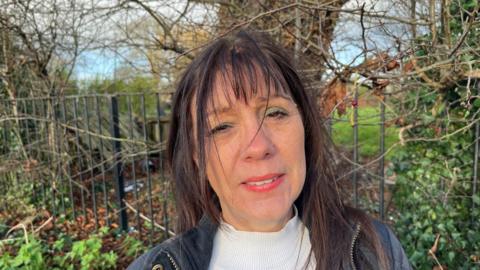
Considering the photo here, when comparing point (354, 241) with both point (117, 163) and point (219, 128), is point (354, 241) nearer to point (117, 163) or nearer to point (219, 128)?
point (219, 128)

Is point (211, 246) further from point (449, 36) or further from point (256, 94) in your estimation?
point (449, 36)

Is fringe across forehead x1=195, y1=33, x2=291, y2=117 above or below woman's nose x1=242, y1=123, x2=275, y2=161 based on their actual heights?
above

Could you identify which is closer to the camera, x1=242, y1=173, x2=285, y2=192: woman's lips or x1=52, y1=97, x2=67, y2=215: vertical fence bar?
x1=242, y1=173, x2=285, y2=192: woman's lips

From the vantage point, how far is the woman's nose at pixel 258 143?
3.74ft

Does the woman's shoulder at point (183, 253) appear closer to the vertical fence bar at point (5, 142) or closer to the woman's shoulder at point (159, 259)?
the woman's shoulder at point (159, 259)

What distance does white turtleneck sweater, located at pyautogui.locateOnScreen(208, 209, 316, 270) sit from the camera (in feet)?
4.33

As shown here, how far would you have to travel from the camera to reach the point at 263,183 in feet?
3.85

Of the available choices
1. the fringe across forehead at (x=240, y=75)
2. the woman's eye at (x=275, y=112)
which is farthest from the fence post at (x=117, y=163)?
the woman's eye at (x=275, y=112)

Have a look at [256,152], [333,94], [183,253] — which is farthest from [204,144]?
[333,94]

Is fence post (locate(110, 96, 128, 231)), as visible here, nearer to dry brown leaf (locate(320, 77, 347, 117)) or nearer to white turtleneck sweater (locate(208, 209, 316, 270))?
dry brown leaf (locate(320, 77, 347, 117))

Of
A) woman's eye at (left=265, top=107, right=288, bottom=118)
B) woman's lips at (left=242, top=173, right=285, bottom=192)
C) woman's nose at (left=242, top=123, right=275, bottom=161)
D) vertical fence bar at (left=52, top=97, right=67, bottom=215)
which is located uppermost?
woman's eye at (left=265, top=107, right=288, bottom=118)

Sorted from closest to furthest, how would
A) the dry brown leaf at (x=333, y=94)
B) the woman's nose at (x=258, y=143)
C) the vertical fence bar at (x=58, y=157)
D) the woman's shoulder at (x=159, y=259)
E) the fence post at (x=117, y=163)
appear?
the woman's nose at (x=258, y=143)
the woman's shoulder at (x=159, y=259)
the dry brown leaf at (x=333, y=94)
the fence post at (x=117, y=163)
the vertical fence bar at (x=58, y=157)

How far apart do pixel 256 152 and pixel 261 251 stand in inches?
16.2

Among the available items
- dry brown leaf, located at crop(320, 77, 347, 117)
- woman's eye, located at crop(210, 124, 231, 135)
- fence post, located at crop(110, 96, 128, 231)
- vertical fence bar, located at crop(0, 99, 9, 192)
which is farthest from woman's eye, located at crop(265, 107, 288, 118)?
vertical fence bar, located at crop(0, 99, 9, 192)
